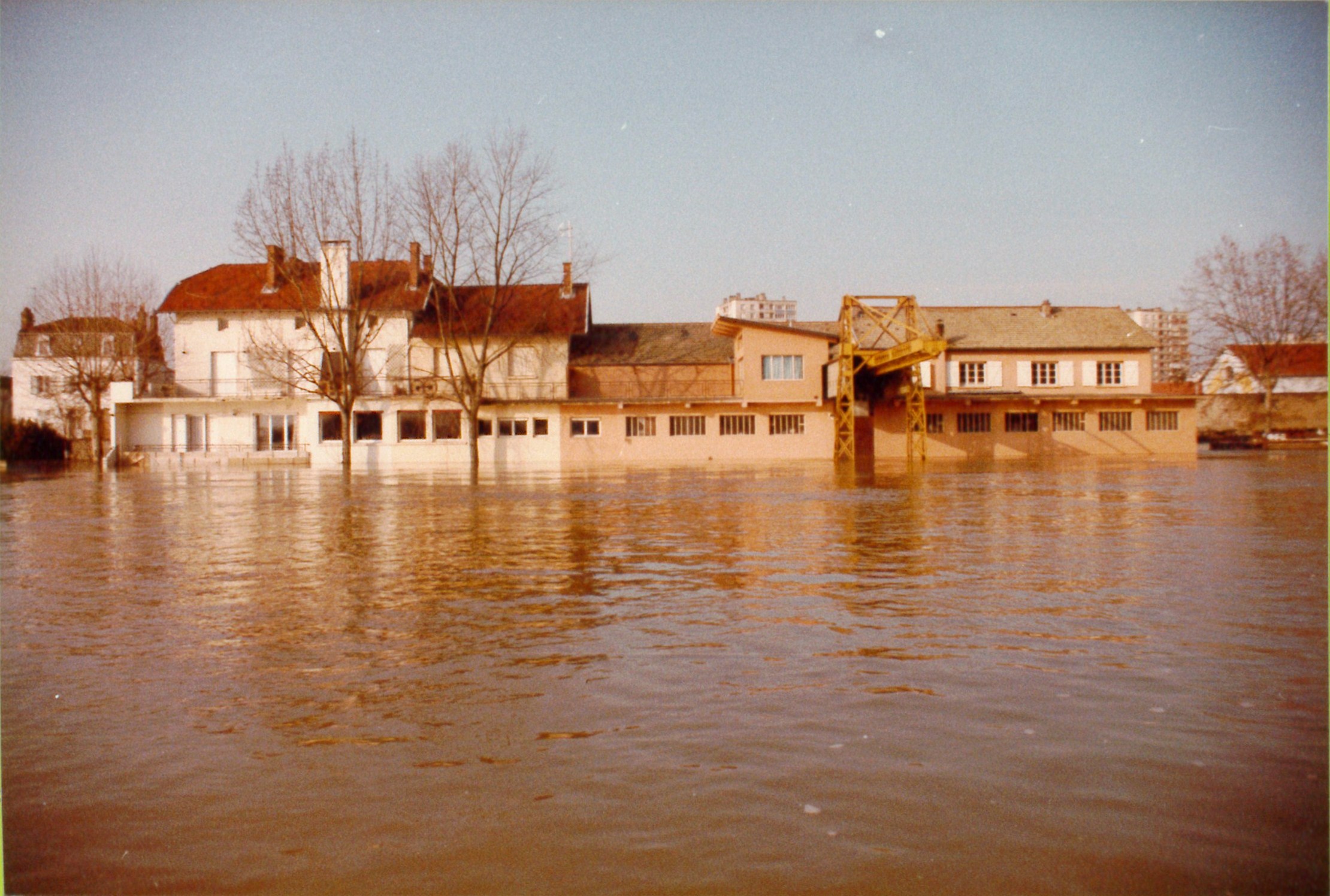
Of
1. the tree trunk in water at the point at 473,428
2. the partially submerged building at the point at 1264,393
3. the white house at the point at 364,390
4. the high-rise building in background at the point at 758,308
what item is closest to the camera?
the partially submerged building at the point at 1264,393

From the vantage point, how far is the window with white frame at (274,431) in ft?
147

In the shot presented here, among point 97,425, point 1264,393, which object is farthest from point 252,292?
point 1264,393

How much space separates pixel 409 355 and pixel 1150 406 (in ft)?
111

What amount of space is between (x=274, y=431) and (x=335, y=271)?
963 cm

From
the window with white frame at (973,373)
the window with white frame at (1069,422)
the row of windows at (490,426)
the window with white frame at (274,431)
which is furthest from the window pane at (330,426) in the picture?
the window with white frame at (1069,422)

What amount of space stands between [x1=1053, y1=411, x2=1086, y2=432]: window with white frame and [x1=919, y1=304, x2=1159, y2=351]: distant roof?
3.78m

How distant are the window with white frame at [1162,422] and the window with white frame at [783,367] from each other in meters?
16.5

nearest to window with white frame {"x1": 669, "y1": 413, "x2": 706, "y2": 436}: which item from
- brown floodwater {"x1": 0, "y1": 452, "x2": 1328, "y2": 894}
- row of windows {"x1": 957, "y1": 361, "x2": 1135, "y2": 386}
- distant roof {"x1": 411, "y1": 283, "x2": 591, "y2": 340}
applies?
distant roof {"x1": 411, "y1": 283, "x2": 591, "y2": 340}

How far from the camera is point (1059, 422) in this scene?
43812mm

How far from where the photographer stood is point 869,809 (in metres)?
2.80

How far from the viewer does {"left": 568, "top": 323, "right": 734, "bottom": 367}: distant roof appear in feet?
149

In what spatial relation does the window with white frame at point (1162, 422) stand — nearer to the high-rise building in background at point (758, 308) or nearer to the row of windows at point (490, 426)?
the row of windows at point (490, 426)

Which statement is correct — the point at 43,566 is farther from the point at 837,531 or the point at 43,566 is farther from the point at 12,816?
the point at 837,531

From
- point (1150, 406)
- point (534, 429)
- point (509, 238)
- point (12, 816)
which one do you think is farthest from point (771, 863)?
point (1150, 406)
